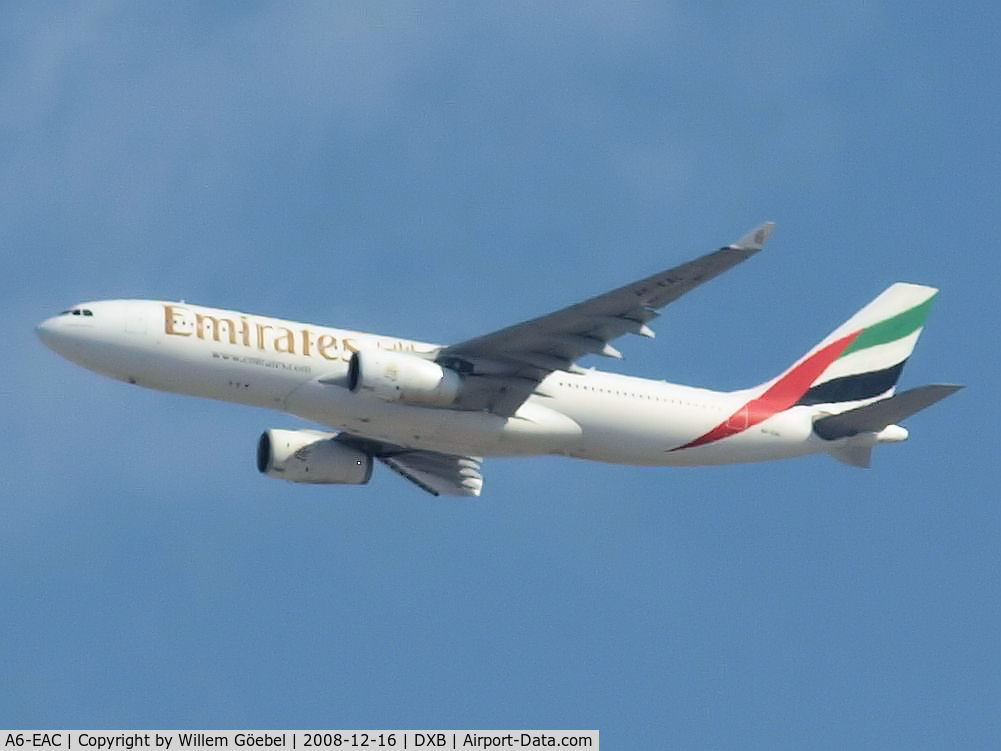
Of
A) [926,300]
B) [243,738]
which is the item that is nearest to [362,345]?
[243,738]

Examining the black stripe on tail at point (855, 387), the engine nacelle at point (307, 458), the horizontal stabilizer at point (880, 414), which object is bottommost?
the engine nacelle at point (307, 458)

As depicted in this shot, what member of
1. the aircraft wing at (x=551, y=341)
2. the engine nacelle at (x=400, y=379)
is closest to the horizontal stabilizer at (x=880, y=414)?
the aircraft wing at (x=551, y=341)

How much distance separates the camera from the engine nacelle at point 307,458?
59.2 meters

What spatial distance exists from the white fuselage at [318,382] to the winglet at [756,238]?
888 centimetres

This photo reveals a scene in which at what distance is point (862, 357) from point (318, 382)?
17518mm

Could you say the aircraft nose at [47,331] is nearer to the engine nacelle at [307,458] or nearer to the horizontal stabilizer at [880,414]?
the engine nacelle at [307,458]

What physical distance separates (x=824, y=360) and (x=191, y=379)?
1874 centimetres

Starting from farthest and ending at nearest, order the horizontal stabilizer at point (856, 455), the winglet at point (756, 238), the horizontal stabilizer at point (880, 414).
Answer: the horizontal stabilizer at point (856, 455) < the horizontal stabilizer at point (880, 414) < the winglet at point (756, 238)

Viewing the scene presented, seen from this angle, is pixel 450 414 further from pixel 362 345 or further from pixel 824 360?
pixel 824 360

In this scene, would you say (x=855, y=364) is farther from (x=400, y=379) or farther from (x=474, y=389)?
(x=400, y=379)

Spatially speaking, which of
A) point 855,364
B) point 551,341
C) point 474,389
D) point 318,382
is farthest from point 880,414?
point 318,382

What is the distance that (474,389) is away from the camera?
2147 inches

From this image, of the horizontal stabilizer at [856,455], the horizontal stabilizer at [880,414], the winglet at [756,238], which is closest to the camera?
the winglet at [756,238]

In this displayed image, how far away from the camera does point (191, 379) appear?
5362 cm
